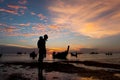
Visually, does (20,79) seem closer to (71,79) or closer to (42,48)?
(42,48)

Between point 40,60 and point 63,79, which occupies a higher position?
point 40,60

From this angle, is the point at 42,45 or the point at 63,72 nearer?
the point at 42,45

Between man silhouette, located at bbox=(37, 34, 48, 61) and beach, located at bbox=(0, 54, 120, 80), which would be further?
beach, located at bbox=(0, 54, 120, 80)

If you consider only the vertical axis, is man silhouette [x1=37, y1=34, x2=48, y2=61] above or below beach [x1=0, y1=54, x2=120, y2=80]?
above

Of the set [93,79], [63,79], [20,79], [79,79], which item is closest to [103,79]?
[93,79]

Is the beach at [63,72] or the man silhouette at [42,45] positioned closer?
the man silhouette at [42,45]

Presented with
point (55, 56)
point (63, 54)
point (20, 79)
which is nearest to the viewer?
point (20, 79)

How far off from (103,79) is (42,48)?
4.90m

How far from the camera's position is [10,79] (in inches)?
457

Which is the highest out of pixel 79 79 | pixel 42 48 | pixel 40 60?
pixel 42 48

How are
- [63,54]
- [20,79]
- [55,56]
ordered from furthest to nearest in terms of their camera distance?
[55,56] → [63,54] → [20,79]

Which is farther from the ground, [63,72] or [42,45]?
[42,45]

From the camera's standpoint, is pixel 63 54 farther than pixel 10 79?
Yes

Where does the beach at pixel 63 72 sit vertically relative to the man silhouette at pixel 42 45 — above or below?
below
